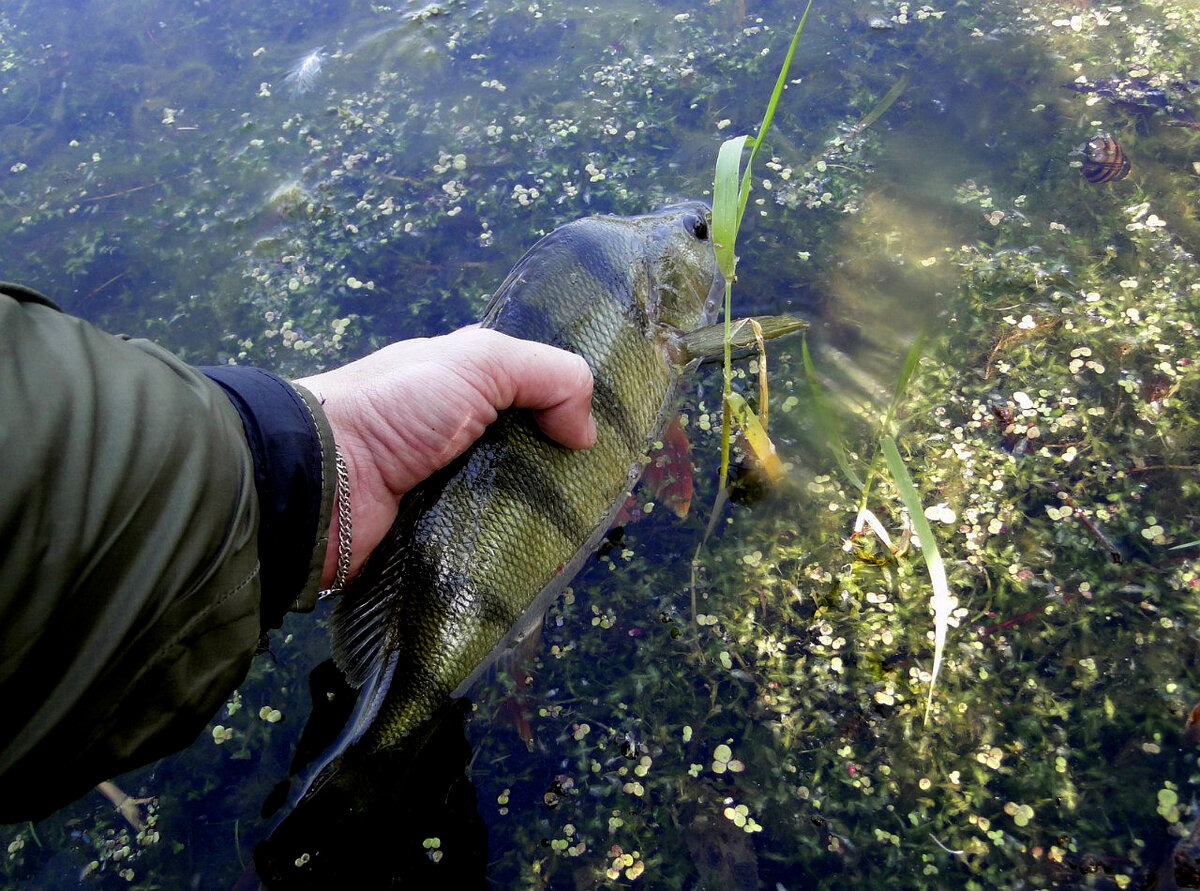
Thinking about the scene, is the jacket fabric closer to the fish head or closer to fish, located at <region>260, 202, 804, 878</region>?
fish, located at <region>260, 202, 804, 878</region>

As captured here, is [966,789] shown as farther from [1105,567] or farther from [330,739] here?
[330,739]

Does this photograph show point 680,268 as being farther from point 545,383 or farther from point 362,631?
point 362,631

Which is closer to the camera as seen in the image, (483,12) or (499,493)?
(499,493)

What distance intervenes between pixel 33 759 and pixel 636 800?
5.12 ft

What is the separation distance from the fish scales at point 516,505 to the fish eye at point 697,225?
347mm

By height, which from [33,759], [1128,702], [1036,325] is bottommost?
[1128,702]

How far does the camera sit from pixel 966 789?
2270 mm

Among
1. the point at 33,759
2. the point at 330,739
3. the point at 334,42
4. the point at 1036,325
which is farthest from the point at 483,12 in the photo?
the point at 33,759

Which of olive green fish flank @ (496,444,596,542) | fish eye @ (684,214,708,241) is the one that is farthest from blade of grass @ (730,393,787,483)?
fish eye @ (684,214,708,241)

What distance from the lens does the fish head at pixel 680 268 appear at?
3148mm

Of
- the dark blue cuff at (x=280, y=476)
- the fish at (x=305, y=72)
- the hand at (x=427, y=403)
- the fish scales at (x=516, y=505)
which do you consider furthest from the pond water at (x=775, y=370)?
the dark blue cuff at (x=280, y=476)

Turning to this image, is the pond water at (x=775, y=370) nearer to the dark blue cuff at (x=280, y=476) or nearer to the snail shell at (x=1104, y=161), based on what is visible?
the snail shell at (x=1104, y=161)

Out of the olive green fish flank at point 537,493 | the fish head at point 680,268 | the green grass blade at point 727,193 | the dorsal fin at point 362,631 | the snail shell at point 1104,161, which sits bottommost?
the dorsal fin at point 362,631

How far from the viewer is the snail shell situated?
3.50m
